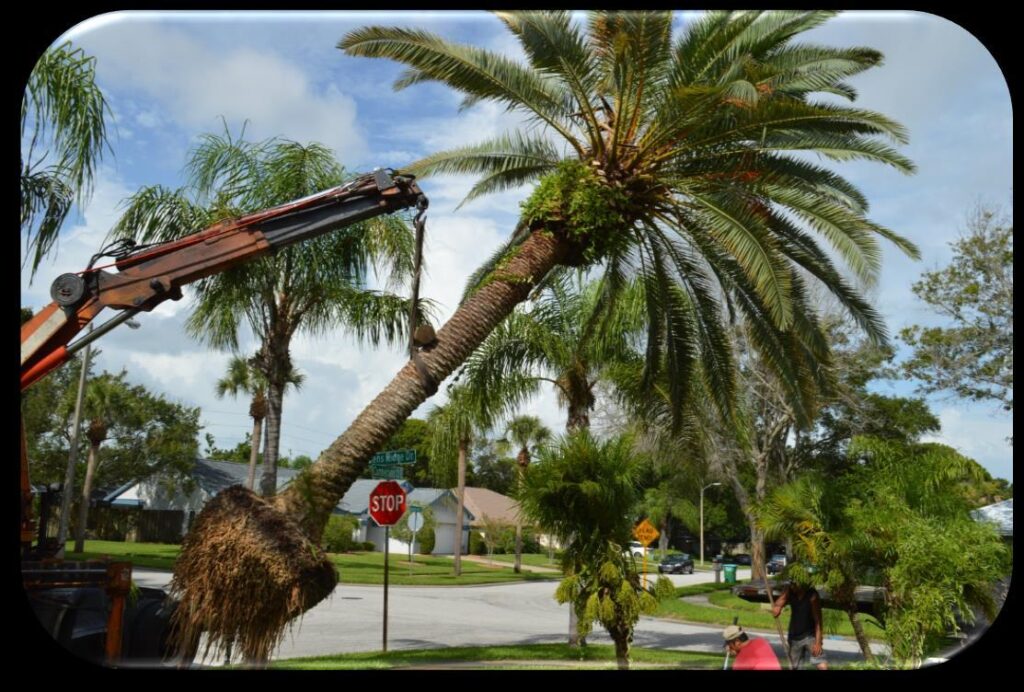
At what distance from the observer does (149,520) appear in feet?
128

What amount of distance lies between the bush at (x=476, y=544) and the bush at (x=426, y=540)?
20.5 ft

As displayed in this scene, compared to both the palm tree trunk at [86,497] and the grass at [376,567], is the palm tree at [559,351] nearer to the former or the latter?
the grass at [376,567]

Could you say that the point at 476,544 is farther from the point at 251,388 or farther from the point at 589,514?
the point at 589,514

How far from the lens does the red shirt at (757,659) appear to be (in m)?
5.57

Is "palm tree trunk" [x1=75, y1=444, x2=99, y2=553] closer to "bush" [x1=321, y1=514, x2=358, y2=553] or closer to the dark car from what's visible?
"bush" [x1=321, y1=514, x2=358, y2=553]

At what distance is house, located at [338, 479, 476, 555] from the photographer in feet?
140

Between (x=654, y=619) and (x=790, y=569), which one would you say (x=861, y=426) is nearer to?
(x=654, y=619)

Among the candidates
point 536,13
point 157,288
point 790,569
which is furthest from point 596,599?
point 536,13

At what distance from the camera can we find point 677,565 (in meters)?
50.2

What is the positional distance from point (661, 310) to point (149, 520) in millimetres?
33949

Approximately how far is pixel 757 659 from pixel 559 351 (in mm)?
11367

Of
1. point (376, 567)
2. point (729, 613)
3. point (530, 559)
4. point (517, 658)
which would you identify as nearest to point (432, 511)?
point (530, 559)

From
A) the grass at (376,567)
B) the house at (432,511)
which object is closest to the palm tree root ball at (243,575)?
the grass at (376,567)

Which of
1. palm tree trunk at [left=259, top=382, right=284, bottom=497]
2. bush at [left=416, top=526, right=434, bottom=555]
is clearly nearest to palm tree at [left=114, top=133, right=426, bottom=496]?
palm tree trunk at [left=259, top=382, right=284, bottom=497]
